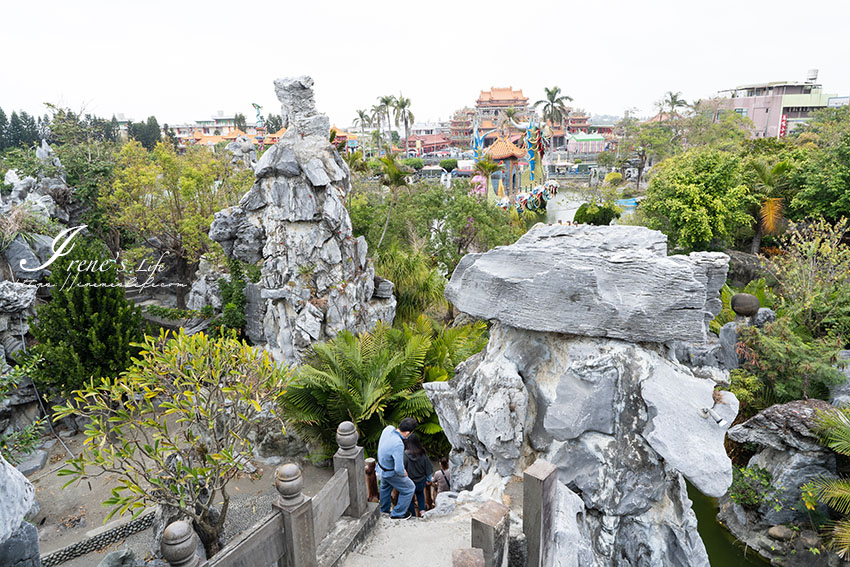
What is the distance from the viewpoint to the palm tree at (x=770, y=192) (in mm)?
12172

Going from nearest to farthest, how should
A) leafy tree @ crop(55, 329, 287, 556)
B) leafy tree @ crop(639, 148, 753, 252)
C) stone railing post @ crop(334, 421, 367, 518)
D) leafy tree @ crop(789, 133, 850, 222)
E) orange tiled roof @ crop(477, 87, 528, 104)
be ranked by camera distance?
stone railing post @ crop(334, 421, 367, 518)
leafy tree @ crop(55, 329, 287, 556)
leafy tree @ crop(789, 133, 850, 222)
leafy tree @ crop(639, 148, 753, 252)
orange tiled roof @ crop(477, 87, 528, 104)

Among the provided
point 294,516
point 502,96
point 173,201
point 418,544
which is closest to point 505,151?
point 173,201

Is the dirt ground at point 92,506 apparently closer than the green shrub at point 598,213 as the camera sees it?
Yes

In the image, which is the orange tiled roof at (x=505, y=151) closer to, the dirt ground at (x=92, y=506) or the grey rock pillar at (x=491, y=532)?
the dirt ground at (x=92, y=506)

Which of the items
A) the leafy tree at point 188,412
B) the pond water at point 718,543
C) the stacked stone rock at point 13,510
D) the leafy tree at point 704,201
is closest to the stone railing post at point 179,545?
the stacked stone rock at point 13,510

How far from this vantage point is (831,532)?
5.11m

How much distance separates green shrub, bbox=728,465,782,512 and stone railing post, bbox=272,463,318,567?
5.10 meters

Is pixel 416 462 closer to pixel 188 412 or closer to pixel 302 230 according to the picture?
pixel 188 412

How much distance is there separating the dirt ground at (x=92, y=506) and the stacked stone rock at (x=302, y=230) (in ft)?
7.14

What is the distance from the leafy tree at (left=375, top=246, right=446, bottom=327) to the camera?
10250 mm

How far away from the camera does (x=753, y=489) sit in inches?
227

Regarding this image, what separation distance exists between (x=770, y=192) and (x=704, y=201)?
2196 mm

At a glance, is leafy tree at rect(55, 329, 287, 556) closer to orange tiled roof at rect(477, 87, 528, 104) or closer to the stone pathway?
the stone pathway

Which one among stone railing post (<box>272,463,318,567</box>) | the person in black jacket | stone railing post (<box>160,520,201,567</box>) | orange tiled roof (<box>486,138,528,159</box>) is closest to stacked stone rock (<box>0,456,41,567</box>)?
stone railing post (<box>160,520,201,567</box>)
